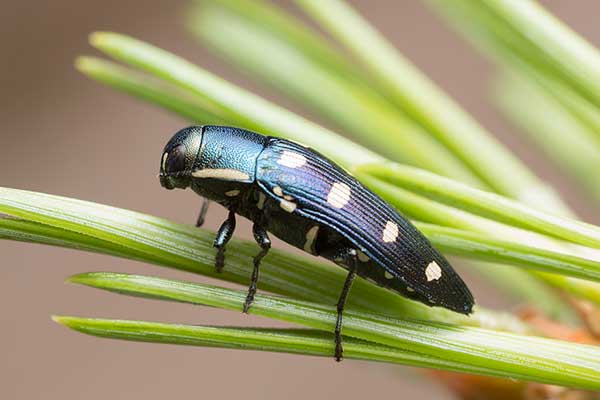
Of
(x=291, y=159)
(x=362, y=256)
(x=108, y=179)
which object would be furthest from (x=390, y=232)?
(x=108, y=179)

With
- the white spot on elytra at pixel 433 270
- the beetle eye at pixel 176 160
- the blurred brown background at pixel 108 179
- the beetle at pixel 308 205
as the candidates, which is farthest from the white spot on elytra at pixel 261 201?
the blurred brown background at pixel 108 179

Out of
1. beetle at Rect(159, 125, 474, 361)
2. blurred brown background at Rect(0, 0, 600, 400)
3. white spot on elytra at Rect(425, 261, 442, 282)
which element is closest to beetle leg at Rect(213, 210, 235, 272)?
beetle at Rect(159, 125, 474, 361)

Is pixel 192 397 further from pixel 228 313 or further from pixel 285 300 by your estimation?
pixel 285 300

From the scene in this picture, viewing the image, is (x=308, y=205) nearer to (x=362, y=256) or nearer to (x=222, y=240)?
(x=362, y=256)

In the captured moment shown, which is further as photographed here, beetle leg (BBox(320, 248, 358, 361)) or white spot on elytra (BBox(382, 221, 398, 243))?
white spot on elytra (BBox(382, 221, 398, 243))

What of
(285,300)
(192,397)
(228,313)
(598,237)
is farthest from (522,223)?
(192,397)

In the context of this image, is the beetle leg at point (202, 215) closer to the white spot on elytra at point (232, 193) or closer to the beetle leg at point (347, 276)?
the white spot on elytra at point (232, 193)

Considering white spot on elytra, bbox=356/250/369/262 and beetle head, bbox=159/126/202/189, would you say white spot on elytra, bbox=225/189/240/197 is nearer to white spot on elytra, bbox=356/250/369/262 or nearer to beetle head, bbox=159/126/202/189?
beetle head, bbox=159/126/202/189
